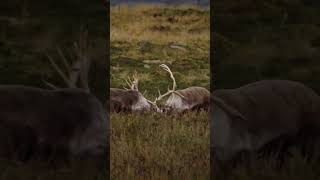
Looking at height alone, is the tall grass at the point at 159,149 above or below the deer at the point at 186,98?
below

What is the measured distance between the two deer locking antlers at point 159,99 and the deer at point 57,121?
0.42ft

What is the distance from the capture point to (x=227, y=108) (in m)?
3.83

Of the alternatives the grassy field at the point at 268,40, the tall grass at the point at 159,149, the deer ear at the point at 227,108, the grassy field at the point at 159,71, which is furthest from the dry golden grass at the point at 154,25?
the tall grass at the point at 159,149

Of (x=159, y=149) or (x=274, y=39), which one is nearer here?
(x=159, y=149)

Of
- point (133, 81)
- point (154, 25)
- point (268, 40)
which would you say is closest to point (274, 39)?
point (268, 40)

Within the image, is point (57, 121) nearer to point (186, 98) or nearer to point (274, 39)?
point (186, 98)

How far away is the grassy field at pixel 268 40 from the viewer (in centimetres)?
392

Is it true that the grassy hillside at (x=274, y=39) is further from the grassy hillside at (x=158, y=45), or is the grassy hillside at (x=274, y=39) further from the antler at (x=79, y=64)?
the antler at (x=79, y=64)

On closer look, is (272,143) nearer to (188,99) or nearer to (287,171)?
(287,171)

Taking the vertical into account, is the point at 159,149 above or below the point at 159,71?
below

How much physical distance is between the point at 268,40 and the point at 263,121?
0.55 m

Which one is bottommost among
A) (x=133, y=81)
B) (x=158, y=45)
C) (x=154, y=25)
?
(x=133, y=81)

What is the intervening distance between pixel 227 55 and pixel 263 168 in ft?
2.56

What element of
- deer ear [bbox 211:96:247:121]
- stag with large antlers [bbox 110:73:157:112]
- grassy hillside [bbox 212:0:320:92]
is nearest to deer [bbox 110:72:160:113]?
stag with large antlers [bbox 110:73:157:112]
